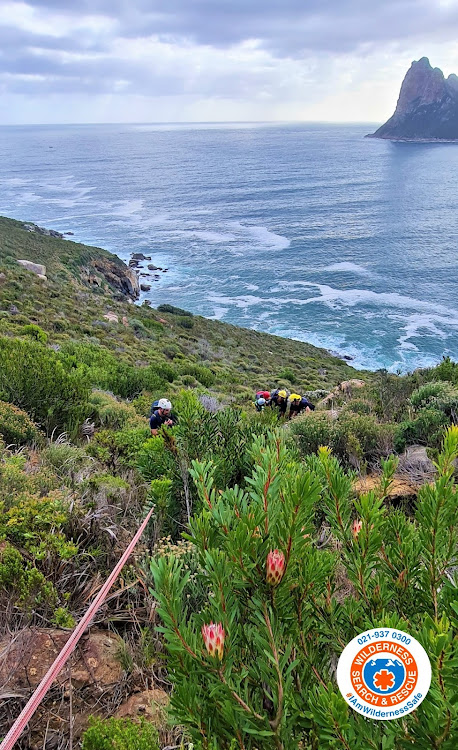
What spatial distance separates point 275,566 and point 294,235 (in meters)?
70.5

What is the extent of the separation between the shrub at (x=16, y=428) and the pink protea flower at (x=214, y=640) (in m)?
4.69

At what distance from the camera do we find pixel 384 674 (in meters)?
1.01

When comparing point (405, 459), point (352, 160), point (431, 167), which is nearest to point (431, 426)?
point (405, 459)

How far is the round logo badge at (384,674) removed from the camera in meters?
0.98

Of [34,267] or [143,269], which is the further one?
[143,269]

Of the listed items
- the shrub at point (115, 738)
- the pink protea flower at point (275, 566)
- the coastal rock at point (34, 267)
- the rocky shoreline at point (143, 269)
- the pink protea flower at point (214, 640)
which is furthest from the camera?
the rocky shoreline at point (143, 269)

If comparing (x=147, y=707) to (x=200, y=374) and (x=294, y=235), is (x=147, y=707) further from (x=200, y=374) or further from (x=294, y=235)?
(x=294, y=235)

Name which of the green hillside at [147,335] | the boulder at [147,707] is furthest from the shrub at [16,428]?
the green hillside at [147,335]

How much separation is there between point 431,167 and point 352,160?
1010 inches

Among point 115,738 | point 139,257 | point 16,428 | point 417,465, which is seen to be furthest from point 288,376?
point 139,257

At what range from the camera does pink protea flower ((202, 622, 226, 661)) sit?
117 centimetres

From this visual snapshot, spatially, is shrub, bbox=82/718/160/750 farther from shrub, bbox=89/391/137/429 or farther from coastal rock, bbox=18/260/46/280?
coastal rock, bbox=18/260/46/280

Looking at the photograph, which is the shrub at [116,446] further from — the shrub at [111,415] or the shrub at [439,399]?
Answer: the shrub at [439,399]

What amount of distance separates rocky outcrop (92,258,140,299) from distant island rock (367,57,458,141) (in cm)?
17678
